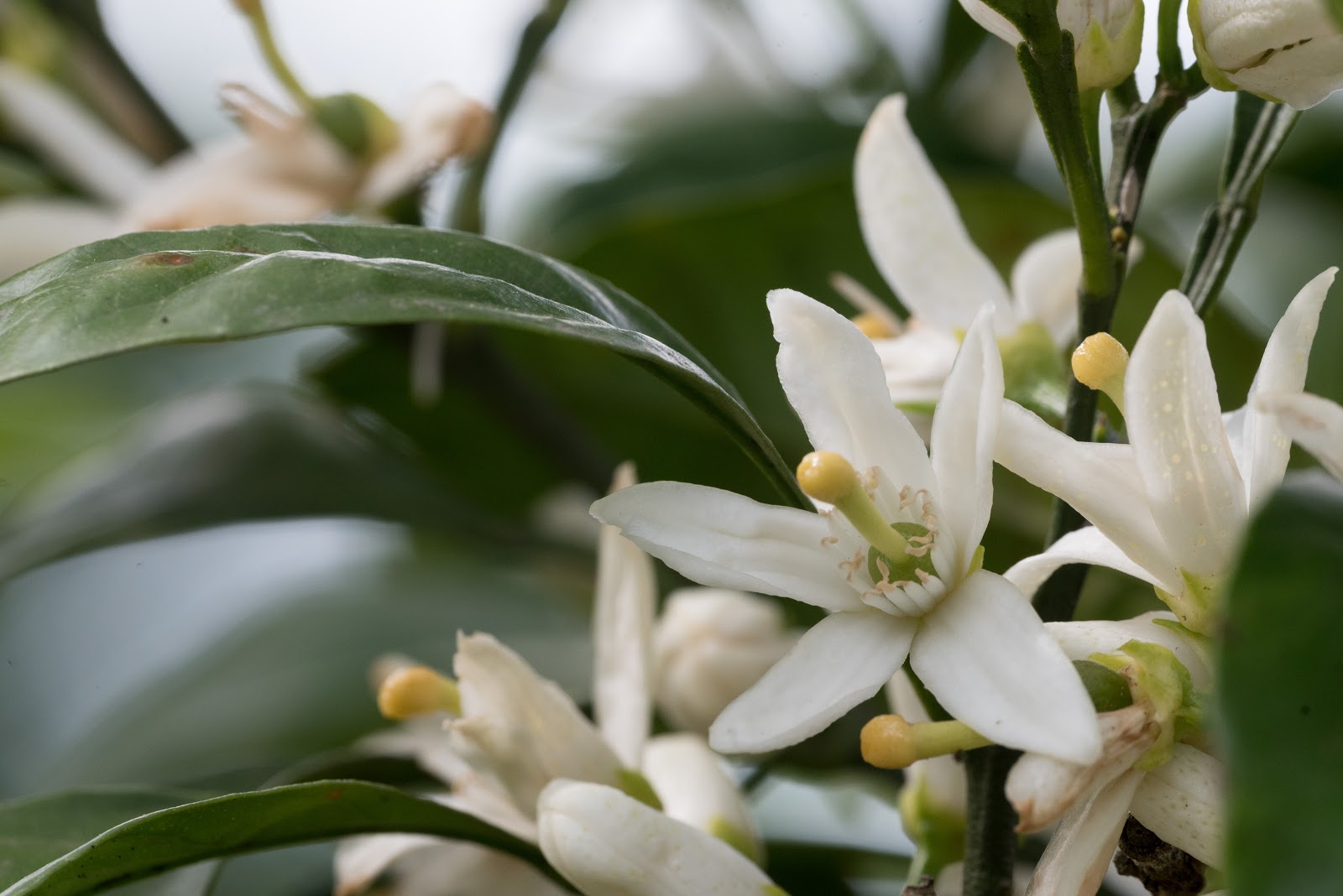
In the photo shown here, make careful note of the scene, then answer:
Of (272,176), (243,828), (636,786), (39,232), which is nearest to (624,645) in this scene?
(636,786)

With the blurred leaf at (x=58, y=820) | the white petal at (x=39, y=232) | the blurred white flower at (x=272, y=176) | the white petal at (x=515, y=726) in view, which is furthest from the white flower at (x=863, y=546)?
the white petal at (x=39, y=232)

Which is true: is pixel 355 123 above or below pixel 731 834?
above

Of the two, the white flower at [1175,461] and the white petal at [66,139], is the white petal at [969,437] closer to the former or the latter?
the white flower at [1175,461]

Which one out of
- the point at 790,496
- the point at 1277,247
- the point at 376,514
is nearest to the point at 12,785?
the point at 376,514

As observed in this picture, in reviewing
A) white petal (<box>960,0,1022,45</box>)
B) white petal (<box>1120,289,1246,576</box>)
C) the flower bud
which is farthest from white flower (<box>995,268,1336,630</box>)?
the flower bud

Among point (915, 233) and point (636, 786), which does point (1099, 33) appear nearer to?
point (915, 233)

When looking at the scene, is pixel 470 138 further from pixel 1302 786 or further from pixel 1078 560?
pixel 1302 786
